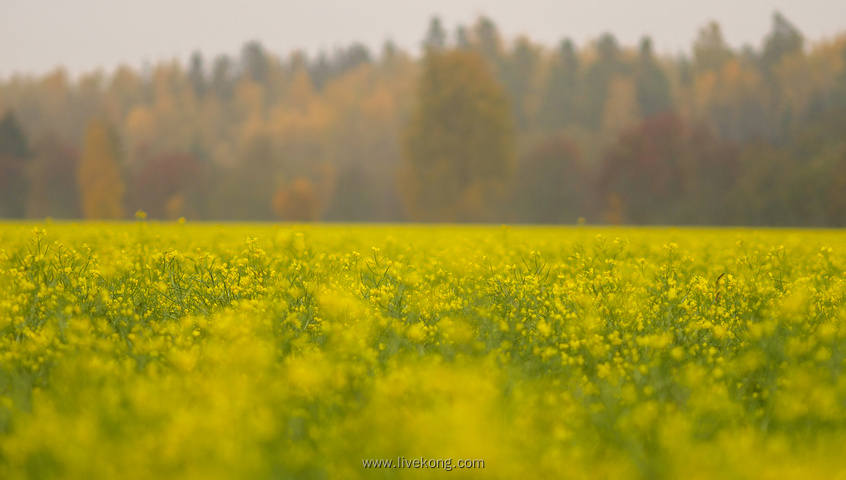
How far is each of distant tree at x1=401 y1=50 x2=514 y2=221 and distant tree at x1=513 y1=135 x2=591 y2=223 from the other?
8.48 m

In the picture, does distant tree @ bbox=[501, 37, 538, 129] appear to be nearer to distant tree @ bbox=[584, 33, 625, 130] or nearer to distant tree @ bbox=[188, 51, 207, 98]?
distant tree @ bbox=[584, 33, 625, 130]

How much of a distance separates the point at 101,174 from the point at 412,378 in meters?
55.4

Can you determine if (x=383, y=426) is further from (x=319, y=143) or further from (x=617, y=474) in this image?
(x=319, y=143)

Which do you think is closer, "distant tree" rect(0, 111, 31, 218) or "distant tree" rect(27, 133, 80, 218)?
"distant tree" rect(0, 111, 31, 218)

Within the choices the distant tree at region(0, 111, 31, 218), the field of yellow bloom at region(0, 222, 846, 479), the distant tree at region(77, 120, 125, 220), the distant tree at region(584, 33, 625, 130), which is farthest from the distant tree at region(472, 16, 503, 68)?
the field of yellow bloom at region(0, 222, 846, 479)

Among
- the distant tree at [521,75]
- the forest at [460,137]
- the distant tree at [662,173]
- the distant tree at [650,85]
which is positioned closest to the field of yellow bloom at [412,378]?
the forest at [460,137]

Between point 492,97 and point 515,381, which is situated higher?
point 492,97

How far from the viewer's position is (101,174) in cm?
5294

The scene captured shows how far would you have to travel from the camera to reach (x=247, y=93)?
84500 mm

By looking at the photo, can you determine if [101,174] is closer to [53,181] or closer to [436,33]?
[53,181]

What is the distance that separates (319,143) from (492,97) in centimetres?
2735

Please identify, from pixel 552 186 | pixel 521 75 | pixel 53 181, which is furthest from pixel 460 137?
pixel 53 181

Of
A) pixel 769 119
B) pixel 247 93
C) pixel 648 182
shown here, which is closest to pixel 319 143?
pixel 247 93

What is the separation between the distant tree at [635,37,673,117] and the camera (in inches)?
2685
